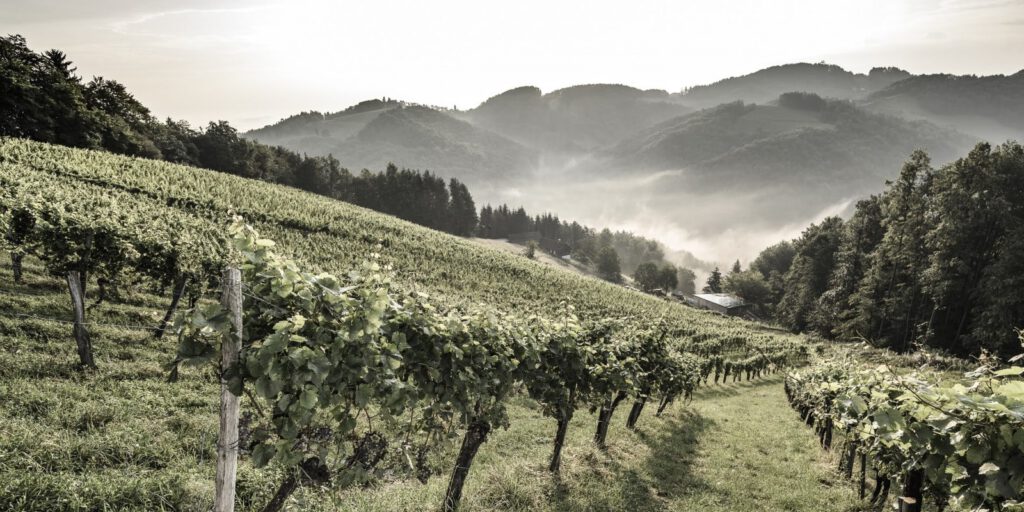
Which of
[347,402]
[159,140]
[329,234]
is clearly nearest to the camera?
[347,402]

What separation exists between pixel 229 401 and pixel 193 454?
5090 millimetres

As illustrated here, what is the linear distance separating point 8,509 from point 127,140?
69766mm

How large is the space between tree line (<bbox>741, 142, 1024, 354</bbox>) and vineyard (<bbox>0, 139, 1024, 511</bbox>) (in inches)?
1281

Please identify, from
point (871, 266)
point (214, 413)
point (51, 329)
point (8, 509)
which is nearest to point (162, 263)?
point (51, 329)

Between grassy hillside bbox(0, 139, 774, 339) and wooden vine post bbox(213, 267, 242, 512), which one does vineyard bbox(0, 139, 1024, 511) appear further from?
grassy hillside bbox(0, 139, 774, 339)

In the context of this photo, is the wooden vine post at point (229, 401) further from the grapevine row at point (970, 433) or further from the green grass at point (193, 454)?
the grapevine row at point (970, 433)

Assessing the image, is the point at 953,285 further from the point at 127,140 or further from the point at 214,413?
the point at 127,140

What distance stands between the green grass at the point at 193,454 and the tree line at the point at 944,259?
30031 mm

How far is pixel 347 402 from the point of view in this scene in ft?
16.0

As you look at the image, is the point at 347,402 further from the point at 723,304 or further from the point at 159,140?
the point at 723,304

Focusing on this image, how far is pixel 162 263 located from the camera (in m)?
14.0

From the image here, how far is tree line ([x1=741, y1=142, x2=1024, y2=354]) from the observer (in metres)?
37.8

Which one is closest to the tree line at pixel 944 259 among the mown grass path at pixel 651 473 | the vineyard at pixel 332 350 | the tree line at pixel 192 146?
the mown grass path at pixel 651 473

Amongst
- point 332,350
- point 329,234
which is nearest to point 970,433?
point 332,350
